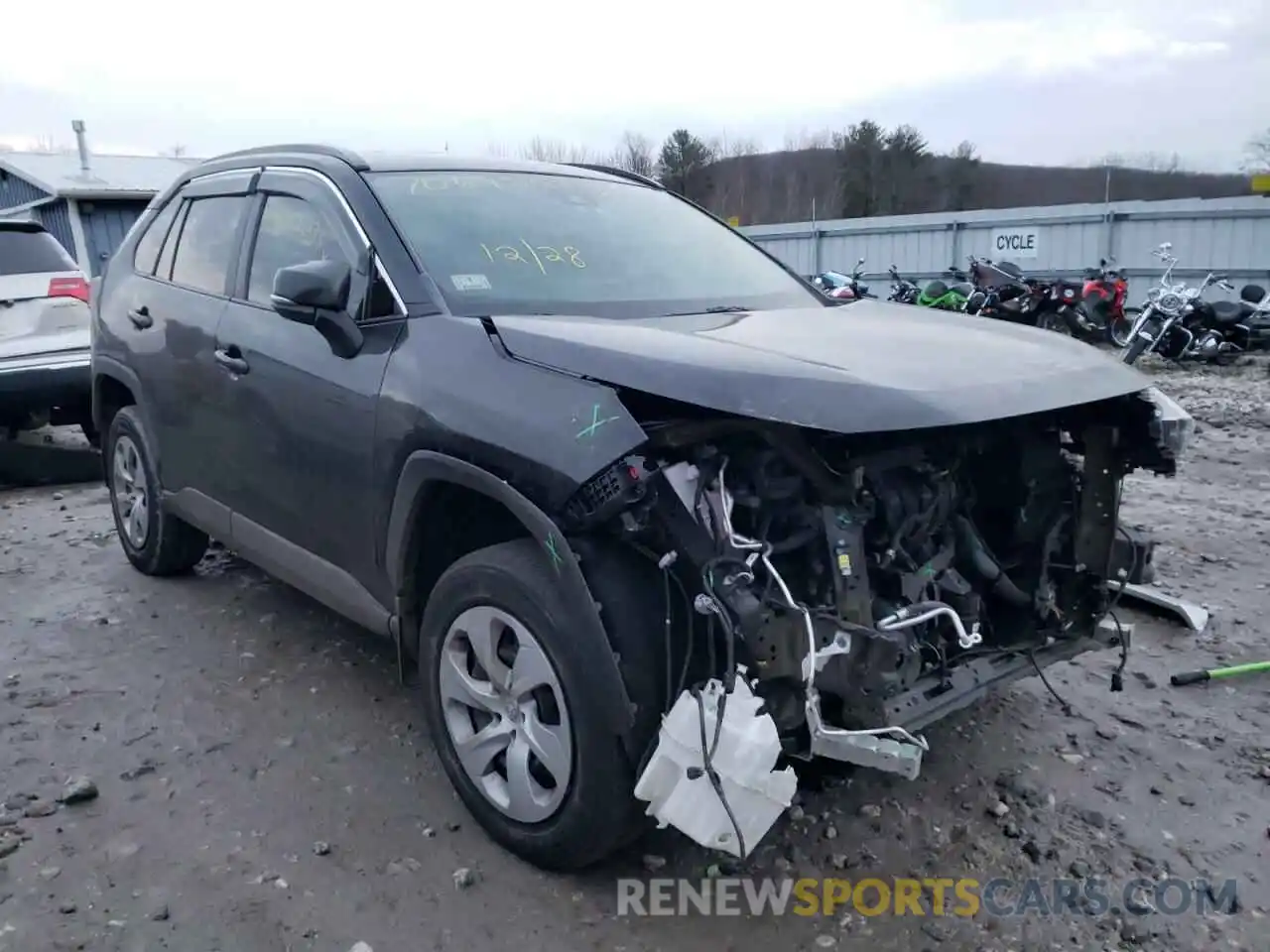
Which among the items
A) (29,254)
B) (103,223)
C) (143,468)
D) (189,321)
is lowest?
(143,468)

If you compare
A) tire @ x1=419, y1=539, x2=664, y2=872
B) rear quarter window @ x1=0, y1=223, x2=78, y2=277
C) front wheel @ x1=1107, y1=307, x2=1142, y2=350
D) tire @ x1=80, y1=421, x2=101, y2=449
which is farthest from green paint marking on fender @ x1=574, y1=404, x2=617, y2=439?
front wheel @ x1=1107, y1=307, x2=1142, y2=350

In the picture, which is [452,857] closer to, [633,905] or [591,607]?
[633,905]

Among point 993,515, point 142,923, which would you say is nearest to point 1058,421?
point 993,515

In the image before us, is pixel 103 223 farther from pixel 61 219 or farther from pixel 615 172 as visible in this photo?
pixel 615 172

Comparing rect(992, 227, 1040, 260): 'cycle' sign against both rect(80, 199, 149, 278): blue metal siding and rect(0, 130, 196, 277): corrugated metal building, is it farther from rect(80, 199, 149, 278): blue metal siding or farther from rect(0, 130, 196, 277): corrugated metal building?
rect(80, 199, 149, 278): blue metal siding

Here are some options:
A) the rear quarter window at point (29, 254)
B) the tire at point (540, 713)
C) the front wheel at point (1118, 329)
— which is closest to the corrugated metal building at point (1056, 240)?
the front wheel at point (1118, 329)

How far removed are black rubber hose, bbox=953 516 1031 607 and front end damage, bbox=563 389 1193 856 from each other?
37mm

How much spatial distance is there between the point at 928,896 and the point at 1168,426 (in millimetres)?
1501

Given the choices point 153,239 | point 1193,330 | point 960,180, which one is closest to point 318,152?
point 153,239

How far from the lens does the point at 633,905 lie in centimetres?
261

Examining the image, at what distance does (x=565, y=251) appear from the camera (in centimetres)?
342

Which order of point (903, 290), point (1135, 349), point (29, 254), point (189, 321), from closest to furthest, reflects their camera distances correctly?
point (189, 321), point (29, 254), point (1135, 349), point (903, 290)

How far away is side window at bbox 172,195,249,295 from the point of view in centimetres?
396

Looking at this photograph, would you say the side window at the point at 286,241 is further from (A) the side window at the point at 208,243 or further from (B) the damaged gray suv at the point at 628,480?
(A) the side window at the point at 208,243
